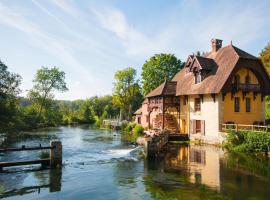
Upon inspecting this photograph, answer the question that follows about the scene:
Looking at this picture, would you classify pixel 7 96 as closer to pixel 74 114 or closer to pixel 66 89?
pixel 66 89

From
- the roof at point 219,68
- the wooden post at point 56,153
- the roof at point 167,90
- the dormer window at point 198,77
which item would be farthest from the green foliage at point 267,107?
the wooden post at point 56,153

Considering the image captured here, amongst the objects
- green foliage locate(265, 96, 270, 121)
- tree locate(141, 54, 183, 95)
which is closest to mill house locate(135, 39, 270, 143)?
green foliage locate(265, 96, 270, 121)

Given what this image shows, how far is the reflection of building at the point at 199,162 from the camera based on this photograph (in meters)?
16.0

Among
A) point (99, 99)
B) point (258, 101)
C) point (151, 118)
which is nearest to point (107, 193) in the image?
point (258, 101)

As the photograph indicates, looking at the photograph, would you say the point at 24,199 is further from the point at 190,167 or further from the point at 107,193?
the point at 190,167

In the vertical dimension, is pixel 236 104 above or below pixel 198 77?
below

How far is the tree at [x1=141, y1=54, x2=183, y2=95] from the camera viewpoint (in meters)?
55.7

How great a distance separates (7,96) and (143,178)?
27.0 meters

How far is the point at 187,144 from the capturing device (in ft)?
101

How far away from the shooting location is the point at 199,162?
20.9m

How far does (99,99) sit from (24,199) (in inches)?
3261

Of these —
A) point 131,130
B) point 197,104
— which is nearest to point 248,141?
point 197,104

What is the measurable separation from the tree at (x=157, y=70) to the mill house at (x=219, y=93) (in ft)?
64.6

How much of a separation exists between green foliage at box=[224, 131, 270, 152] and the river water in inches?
44.4
